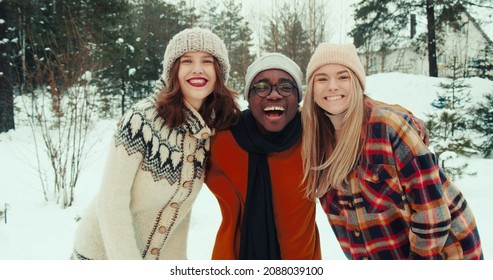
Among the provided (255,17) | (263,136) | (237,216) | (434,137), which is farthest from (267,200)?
(255,17)

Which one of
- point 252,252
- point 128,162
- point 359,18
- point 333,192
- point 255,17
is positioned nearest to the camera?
point 128,162

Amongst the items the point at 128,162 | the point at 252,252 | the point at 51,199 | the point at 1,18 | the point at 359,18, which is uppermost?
the point at 359,18

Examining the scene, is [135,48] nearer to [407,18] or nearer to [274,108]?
[407,18]

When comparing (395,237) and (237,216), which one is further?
(237,216)

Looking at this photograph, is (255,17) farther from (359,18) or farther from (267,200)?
(267,200)

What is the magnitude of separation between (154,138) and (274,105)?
74cm

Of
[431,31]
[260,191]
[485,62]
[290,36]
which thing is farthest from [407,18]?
[260,191]

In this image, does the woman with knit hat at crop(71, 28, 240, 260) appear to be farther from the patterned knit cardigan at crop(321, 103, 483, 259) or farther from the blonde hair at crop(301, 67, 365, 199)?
the patterned knit cardigan at crop(321, 103, 483, 259)

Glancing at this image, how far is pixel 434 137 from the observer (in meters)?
6.15

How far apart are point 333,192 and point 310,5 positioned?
1957 cm

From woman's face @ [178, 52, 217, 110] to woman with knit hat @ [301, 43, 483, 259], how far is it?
0.60 m

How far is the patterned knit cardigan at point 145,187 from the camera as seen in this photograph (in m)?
2.01

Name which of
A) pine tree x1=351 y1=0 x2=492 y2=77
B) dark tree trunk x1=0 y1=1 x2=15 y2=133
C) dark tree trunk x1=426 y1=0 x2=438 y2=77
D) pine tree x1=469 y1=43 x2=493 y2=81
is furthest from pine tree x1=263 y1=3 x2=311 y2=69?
dark tree trunk x1=0 y1=1 x2=15 y2=133

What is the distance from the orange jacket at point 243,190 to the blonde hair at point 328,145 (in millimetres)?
119
